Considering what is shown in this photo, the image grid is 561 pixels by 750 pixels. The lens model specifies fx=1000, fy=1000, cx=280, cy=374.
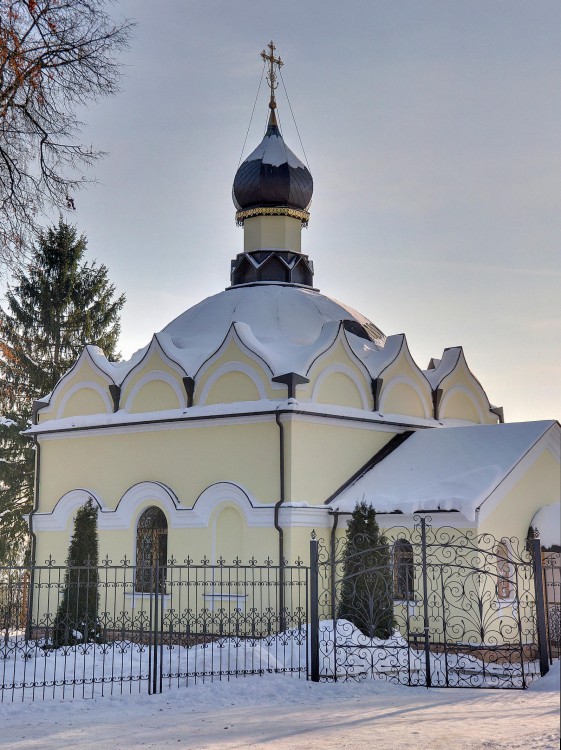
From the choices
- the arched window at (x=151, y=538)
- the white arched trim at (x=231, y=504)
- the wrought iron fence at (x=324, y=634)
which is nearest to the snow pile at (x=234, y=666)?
the wrought iron fence at (x=324, y=634)

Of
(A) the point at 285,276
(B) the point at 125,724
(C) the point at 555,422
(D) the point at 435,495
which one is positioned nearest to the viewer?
(B) the point at 125,724

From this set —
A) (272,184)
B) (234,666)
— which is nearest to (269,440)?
(234,666)

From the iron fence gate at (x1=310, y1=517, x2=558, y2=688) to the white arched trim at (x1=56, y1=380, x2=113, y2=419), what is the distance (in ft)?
15.8

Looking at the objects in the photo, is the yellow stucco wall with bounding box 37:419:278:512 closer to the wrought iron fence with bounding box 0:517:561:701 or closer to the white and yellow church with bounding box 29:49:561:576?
the white and yellow church with bounding box 29:49:561:576

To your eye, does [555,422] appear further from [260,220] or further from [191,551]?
[260,220]

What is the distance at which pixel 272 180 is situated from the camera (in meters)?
20.1

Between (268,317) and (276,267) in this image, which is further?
(276,267)

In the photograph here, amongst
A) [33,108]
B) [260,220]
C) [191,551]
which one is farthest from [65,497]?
[33,108]

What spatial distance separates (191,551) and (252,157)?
8.60 meters

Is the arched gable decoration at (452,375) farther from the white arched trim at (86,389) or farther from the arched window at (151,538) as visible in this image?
the white arched trim at (86,389)

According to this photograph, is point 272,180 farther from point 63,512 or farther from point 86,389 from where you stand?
point 63,512

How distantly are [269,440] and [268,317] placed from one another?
3162 millimetres

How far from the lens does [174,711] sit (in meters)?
9.55

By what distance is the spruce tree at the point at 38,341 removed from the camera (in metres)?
25.1
